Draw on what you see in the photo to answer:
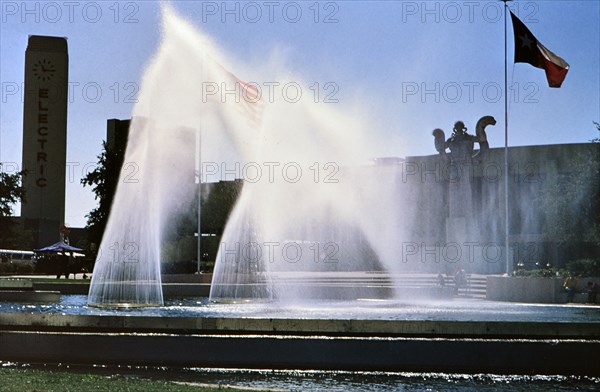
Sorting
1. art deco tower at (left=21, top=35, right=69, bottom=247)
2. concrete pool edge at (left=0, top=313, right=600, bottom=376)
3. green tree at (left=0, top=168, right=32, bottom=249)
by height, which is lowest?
concrete pool edge at (left=0, top=313, right=600, bottom=376)

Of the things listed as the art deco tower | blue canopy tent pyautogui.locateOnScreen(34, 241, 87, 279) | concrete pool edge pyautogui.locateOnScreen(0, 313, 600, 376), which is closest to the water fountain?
concrete pool edge pyautogui.locateOnScreen(0, 313, 600, 376)

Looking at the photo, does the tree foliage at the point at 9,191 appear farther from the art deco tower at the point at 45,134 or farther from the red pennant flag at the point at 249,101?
the art deco tower at the point at 45,134

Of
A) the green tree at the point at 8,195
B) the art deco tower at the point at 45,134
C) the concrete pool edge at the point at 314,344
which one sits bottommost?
the concrete pool edge at the point at 314,344

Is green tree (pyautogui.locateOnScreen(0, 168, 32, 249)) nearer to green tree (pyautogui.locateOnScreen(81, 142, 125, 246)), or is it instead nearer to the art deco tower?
green tree (pyautogui.locateOnScreen(81, 142, 125, 246))

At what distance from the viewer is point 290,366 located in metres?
11.8

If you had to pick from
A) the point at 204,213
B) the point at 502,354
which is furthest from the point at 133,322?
the point at 204,213

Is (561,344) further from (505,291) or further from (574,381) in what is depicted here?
(505,291)

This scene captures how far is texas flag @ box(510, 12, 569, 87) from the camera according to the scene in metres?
29.5

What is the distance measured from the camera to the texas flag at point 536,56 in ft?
96.8

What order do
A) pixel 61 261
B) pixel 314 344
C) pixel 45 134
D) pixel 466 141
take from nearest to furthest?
pixel 314 344
pixel 466 141
pixel 61 261
pixel 45 134

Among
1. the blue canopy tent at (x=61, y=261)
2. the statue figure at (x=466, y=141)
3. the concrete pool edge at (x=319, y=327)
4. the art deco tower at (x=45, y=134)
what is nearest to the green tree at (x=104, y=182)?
the blue canopy tent at (x=61, y=261)

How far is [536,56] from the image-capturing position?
30.2 m

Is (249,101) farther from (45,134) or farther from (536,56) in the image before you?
(45,134)

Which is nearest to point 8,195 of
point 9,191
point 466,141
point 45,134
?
point 9,191
